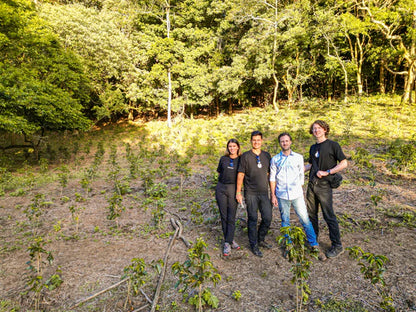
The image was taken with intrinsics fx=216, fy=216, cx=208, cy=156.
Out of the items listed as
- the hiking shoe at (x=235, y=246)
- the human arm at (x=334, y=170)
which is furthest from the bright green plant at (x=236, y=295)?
the human arm at (x=334, y=170)

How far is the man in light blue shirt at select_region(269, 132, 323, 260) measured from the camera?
3395 millimetres

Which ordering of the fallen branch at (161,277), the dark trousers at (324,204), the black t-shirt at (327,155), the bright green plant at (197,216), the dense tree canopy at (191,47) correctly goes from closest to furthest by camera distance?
the fallen branch at (161,277) → the black t-shirt at (327,155) → the dark trousers at (324,204) → the bright green plant at (197,216) → the dense tree canopy at (191,47)

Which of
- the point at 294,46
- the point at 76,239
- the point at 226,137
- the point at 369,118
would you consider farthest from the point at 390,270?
the point at 294,46

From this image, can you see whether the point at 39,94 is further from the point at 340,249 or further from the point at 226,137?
the point at 340,249

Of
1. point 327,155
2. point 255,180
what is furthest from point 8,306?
point 327,155

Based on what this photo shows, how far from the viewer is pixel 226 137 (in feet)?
44.6

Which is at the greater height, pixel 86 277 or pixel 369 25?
pixel 369 25

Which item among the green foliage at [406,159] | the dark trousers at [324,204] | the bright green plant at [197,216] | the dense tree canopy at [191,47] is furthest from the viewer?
the dense tree canopy at [191,47]

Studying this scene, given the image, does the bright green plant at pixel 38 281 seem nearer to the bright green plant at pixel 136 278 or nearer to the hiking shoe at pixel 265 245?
the bright green plant at pixel 136 278

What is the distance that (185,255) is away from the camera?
3.92 meters

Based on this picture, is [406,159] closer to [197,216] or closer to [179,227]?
[197,216]

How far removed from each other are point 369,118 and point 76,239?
15.0m

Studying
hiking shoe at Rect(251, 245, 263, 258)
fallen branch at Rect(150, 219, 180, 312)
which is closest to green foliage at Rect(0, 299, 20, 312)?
fallen branch at Rect(150, 219, 180, 312)

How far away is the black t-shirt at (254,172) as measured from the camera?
136 inches
